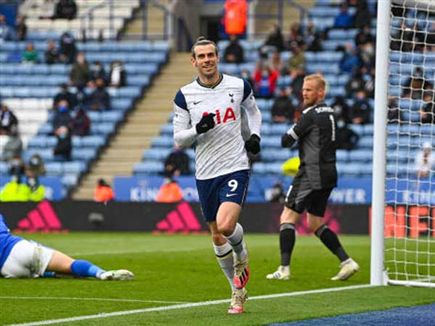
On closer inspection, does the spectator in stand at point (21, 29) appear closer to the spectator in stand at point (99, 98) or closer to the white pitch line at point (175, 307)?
the spectator in stand at point (99, 98)

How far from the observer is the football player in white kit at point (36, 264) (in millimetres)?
12820

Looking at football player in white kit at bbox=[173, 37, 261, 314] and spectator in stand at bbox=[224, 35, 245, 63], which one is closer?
football player in white kit at bbox=[173, 37, 261, 314]

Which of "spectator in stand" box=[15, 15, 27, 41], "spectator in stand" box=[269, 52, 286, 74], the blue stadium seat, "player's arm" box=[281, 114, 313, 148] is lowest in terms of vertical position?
the blue stadium seat

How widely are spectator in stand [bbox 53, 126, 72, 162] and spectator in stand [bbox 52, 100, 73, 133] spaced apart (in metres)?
0.60

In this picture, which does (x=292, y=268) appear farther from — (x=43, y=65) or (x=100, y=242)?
(x=43, y=65)

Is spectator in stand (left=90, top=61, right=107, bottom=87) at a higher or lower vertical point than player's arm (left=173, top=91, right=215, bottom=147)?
lower

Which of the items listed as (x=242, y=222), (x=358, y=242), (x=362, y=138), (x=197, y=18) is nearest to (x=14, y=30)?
(x=197, y=18)

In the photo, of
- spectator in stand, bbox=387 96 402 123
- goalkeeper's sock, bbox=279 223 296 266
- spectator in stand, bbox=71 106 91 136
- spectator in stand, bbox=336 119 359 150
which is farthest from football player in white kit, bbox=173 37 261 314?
spectator in stand, bbox=71 106 91 136

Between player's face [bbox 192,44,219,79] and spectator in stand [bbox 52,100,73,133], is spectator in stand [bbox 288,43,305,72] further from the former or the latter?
player's face [bbox 192,44,219,79]

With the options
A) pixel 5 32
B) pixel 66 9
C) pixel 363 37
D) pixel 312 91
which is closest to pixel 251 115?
pixel 312 91

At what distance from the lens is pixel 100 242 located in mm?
21328

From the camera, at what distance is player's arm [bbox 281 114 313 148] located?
532 inches

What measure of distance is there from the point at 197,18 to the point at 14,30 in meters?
5.31

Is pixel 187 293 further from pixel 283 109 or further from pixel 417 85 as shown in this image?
pixel 283 109
